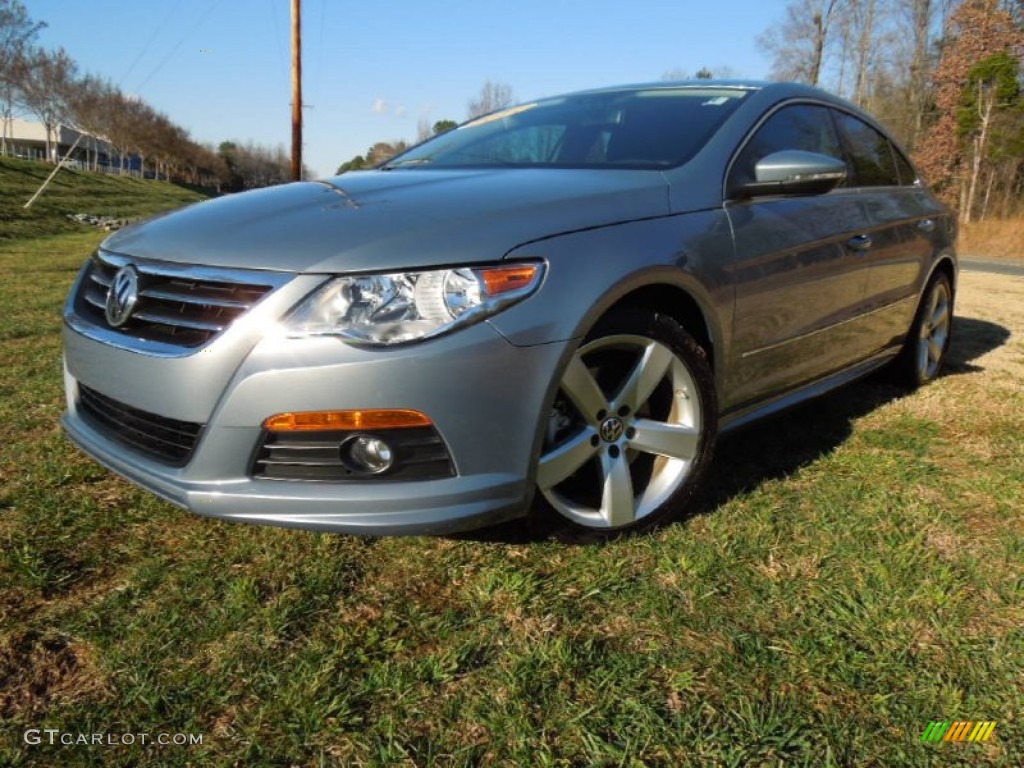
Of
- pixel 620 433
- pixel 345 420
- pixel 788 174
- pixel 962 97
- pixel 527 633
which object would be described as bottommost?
pixel 527 633

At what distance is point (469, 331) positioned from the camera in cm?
189

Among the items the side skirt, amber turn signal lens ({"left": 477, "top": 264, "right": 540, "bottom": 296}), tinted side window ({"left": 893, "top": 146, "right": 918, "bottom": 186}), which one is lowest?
the side skirt

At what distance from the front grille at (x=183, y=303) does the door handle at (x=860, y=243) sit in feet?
7.95

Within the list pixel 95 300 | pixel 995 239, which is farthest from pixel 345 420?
pixel 995 239

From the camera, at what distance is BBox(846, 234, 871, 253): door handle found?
3.24m

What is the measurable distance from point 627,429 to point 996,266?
16.2m

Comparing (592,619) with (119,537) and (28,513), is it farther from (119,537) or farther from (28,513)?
(28,513)

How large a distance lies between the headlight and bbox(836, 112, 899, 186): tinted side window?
89.8 inches

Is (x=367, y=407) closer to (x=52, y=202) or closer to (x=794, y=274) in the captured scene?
(x=794, y=274)

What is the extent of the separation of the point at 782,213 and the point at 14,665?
2.68 meters

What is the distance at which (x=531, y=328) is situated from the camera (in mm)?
1954

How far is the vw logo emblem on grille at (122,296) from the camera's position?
83.0 inches

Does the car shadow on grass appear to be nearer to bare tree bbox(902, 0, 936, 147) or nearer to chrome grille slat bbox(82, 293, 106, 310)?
chrome grille slat bbox(82, 293, 106, 310)

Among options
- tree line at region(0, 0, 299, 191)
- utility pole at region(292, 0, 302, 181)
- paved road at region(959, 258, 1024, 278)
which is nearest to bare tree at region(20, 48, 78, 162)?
tree line at region(0, 0, 299, 191)
